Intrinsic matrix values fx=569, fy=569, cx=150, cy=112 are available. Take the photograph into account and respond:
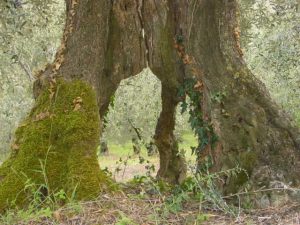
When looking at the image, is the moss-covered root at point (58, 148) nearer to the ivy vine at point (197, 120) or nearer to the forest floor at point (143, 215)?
the forest floor at point (143, 215)

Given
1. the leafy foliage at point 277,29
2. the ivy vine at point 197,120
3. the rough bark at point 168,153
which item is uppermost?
the leafy foliage at point 277,29

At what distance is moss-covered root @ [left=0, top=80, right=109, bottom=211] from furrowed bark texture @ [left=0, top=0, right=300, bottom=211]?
0.10 meters

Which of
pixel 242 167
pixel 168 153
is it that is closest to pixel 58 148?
pixel 242 167

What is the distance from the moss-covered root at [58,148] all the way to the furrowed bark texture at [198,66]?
98mm

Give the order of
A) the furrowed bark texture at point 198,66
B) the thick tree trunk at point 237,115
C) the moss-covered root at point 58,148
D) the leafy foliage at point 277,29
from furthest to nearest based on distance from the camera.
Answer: the leafy foliage at point 277,29 < the furrowed bark texture at point 198,66 < the thick tree trunk at point 237,115 < the moss-covered root at point 58,148

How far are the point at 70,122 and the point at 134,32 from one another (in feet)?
7.62

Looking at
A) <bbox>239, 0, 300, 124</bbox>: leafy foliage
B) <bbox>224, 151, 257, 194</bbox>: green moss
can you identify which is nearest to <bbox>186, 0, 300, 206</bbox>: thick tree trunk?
<bbox>224, 151, 257, 194</bbox>: green moss

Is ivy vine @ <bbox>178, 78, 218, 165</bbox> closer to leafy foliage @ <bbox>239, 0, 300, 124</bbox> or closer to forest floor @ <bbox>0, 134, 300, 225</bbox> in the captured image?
forest floor @ <bbox>0, 134, 300, 225</bbox>

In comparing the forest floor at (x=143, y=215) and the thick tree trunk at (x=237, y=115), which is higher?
the thick tree trunk at (x=237, y=115)

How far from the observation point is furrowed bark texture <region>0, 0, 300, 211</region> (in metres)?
7.19

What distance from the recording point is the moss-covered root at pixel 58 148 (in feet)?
20.7

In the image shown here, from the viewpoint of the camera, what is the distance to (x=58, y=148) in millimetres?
6801

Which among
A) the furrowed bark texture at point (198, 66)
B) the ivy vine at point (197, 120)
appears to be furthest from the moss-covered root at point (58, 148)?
the ivy vine at point (197, 120)

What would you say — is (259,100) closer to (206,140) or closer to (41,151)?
(206,140)
